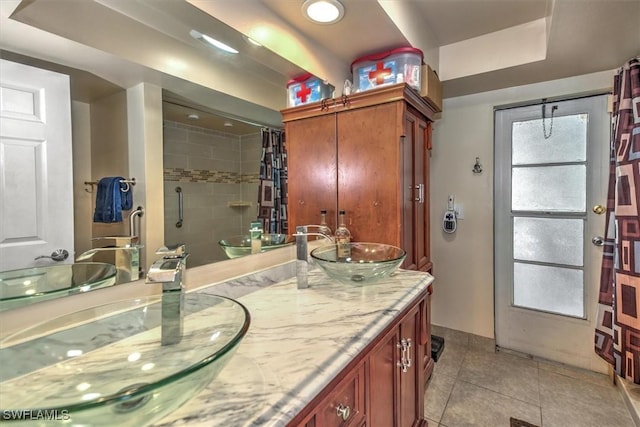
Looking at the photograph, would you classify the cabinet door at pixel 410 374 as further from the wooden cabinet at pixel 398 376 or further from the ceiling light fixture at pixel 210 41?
the ceiling light fixture at pixel 210 41

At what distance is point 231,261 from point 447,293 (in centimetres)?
206

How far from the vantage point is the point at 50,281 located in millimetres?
735

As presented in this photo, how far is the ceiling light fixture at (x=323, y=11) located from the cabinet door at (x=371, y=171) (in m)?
0.46

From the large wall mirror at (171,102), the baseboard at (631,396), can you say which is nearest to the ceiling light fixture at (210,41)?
the large wall mirror at (171,102)

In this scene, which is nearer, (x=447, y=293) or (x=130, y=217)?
(x=130, y=217)

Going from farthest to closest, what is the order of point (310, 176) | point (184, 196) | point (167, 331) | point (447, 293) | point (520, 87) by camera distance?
point (447, 293) → point (520, 87) → point (310, 176) → point (184, 196) → point (167, 331)

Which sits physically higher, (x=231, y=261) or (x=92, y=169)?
(x=92, y=169)

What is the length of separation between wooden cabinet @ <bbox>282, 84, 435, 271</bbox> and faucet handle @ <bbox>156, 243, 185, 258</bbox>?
667 mm

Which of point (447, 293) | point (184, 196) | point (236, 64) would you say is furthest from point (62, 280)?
point (447, 293)

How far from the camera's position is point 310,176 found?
1.72 metres

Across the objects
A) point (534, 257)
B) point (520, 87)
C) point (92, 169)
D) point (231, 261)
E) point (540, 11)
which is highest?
point (540, 11)

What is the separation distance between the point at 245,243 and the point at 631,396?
2411 millimetres

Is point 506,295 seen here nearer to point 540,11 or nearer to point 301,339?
point 540,11

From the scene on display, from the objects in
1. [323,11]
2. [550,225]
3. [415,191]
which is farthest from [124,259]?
[550,225]
